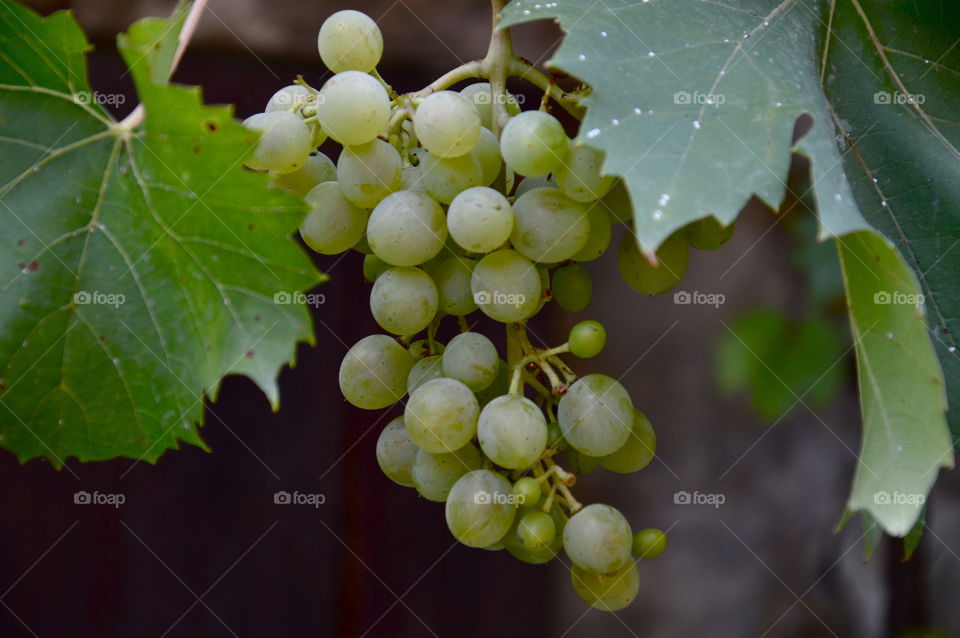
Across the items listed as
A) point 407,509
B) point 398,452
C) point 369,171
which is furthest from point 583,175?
point 407,509

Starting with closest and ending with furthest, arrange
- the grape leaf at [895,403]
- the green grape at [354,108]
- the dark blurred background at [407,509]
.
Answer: the grape leaf at [895,403] → the green grape at [354,108] → the dark blurred background at [407,509]

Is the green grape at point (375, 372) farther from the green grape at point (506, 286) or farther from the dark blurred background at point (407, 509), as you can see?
the dark blurred background at point (407, 509)

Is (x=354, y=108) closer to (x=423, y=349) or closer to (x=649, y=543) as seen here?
(x=423, y=349)

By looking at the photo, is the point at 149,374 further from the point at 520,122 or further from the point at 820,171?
the point at 820,171

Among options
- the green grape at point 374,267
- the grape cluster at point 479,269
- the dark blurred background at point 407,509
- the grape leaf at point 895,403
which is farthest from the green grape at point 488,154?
the dark blurred background at point 407,509

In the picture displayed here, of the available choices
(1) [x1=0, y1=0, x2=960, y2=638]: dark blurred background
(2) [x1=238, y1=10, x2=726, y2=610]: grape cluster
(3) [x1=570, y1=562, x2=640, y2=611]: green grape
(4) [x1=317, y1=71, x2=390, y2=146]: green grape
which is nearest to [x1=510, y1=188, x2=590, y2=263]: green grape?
(2) [x1=238, y1=10, x2=726, y2=610]: grape cluster

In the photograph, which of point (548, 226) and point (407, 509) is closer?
point (548, 226)
